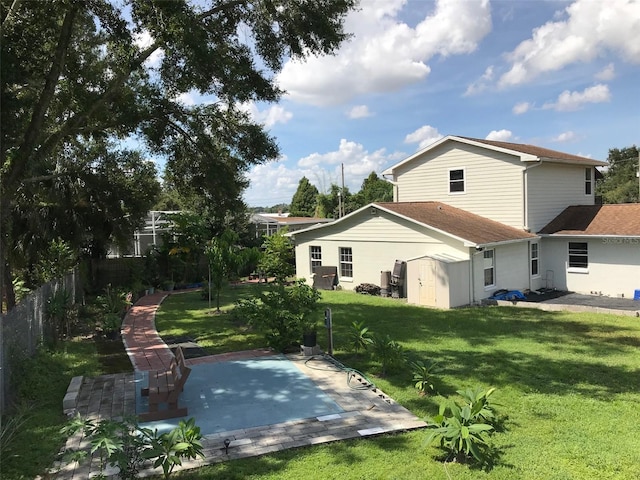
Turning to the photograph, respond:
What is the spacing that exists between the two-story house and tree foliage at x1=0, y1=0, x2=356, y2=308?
821cm

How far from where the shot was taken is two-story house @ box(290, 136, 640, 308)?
17.1 metres

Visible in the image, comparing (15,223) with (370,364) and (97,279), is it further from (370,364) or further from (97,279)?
(370,364)

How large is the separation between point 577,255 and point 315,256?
11.3 metres

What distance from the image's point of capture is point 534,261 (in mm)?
20078

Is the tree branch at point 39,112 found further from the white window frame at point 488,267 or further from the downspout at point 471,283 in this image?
the white window frame at point 488,267

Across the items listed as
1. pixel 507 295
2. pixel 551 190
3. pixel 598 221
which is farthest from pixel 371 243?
pixel 598 221

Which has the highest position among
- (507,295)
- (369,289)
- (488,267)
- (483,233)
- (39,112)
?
(39,112)

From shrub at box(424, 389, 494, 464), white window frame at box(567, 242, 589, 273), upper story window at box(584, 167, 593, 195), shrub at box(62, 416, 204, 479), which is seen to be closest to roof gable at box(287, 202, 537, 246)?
white window frame at box(567, 242, 589, 273)

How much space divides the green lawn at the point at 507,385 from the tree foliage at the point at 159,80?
4769 millimetres

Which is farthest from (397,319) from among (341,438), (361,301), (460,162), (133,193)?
(133,193)

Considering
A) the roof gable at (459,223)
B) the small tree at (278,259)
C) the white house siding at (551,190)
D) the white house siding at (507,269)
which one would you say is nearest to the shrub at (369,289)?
the roof gable at (459,223)

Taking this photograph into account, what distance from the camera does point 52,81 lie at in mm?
8906

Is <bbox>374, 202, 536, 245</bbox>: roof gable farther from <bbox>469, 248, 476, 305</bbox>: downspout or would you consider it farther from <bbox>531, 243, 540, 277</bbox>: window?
<bbox>531, 243, 540, 277</bbox>: window

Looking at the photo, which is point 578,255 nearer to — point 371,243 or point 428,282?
point 428,282
